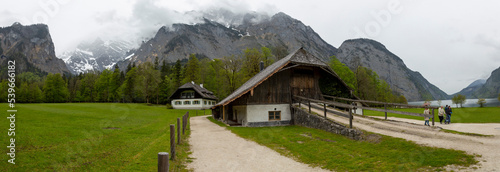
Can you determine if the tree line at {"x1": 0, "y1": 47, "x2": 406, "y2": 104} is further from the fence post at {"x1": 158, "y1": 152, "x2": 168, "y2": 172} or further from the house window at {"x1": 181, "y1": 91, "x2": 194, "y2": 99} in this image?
the fence post at {"x1": 158, "y1": 152, "x2": 168, "y2": 172}

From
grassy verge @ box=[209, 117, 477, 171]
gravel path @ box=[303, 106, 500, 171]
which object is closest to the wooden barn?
gravel path @ box=[303, 106, 500, 171]

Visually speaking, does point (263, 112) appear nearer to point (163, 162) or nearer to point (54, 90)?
point (163, 162)

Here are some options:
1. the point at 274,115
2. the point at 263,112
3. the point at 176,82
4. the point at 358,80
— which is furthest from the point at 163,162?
the point at 176,82

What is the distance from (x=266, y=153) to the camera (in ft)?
39.3

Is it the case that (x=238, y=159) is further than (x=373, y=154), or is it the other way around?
(x=238, y=159)

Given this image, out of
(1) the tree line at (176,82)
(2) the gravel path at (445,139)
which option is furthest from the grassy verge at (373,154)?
(1) the tree line at (176,82)

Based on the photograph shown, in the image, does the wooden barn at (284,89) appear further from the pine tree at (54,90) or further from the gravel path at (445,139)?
the pine tree at (54,90)

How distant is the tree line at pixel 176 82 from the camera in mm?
54906

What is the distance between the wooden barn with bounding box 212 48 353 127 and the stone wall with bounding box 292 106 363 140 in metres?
Answer: 1.25

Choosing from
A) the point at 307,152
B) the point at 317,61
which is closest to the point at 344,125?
the point at 307,152

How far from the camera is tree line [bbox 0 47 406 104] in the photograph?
5491 centimetres

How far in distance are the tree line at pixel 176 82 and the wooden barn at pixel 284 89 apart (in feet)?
81.1

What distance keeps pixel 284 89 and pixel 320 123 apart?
22.7 ft

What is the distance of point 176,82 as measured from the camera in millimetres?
76875
